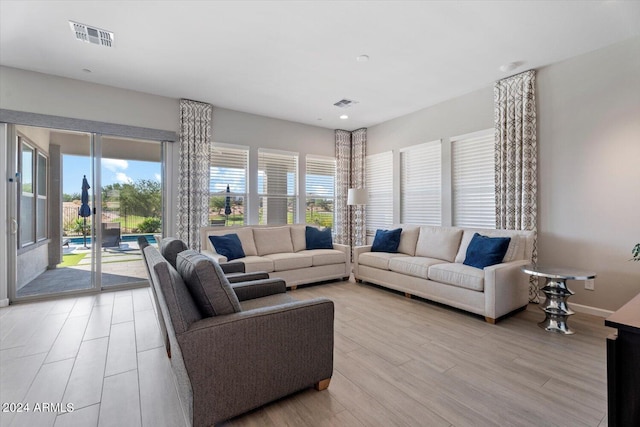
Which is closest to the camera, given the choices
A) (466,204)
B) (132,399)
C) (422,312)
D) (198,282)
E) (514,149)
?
(198,282)

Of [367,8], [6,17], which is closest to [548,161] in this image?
[367,8]

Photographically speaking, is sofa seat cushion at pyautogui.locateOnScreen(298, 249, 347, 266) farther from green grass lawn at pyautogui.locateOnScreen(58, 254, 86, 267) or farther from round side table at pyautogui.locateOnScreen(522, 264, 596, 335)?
green grass lawn at pyautogui.locateOnScreen(58, 254, 86, 267)

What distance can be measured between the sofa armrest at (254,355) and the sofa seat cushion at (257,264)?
7.69 ft

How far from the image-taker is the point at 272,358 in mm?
1667

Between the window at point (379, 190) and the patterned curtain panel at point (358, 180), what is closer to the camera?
the window at point (379, 190)

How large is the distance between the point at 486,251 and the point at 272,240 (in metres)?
3.05

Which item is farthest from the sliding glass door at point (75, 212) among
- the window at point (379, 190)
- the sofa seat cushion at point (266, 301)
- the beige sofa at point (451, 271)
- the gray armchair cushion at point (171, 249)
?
the window at point (379, 190)

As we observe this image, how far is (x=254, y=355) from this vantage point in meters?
1.61

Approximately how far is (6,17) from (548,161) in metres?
5.86

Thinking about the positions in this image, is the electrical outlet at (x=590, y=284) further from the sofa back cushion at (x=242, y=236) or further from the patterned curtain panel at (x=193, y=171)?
the patterned curtain panel at (x=193, y=171)

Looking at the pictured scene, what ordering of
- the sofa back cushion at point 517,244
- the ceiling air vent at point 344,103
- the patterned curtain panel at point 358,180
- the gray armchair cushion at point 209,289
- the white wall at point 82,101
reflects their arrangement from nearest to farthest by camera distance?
the gray armchair cushion at point 209,289 → the sofa back cushion at point 517,244 → the white wall at point 82,101 → the ceiling air vent at point 344,103 → the patterned curtain panel at point 358,180

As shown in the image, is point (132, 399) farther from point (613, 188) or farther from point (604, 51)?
point (604, 51)

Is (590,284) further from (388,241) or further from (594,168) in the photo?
(388,241)

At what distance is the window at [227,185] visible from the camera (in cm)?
507
